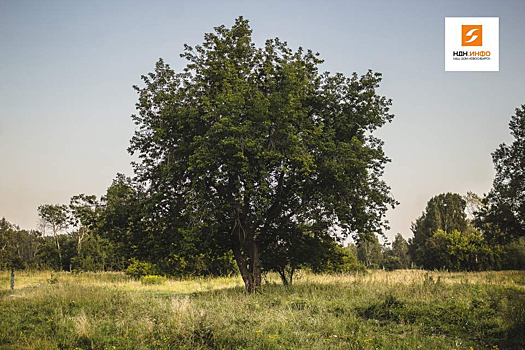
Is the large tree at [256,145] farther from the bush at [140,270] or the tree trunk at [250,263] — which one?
the bush at [140,270]

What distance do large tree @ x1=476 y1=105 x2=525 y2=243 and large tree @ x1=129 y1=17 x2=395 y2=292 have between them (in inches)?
679

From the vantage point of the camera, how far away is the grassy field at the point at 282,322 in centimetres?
1012

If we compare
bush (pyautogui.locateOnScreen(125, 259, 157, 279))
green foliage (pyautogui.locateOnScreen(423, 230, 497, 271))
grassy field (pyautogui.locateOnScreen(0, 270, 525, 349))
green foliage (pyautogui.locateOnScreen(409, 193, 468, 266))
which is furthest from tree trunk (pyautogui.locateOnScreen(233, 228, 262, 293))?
green foliage (pyautogui.locateOnScreen(409, 193, 468, 266))

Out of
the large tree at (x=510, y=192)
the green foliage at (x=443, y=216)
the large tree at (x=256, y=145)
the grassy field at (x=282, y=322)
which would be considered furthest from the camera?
the green foliage at (x=443, y=216)

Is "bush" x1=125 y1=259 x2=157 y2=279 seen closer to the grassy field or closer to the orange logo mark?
the grassy field

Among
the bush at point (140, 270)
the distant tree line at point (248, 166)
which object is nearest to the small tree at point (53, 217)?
the bush at point (140, 270)

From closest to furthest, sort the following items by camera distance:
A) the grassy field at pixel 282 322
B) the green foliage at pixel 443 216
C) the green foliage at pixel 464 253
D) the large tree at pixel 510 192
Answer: the grassy field at pixel 282 322
the large tree at pixel 510 192
the green foliage at pixel 464 253
the green foliage at pixel 443 216

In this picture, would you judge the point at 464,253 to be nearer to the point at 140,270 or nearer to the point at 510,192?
the point at 510,192

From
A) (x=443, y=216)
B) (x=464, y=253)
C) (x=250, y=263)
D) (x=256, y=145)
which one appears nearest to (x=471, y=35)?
(x=256, y=145)

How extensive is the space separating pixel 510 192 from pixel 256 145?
2295cm

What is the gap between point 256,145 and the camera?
16.9 m

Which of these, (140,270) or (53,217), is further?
(53,217)

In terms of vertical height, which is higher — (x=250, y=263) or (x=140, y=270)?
(x=250, y=263)

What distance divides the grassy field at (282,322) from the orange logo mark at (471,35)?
10.2 meters
